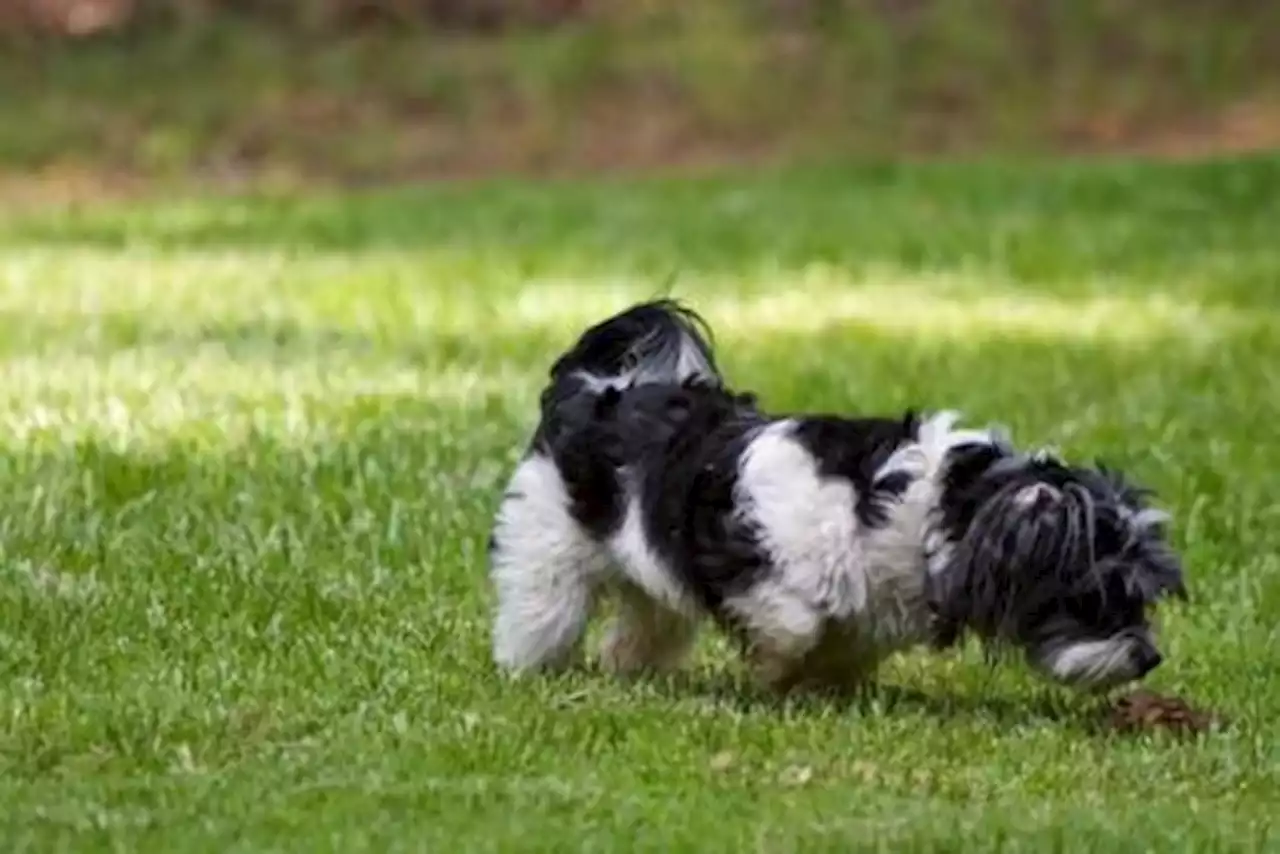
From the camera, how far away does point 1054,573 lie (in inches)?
277

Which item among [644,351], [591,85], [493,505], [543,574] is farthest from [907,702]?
[591,85]

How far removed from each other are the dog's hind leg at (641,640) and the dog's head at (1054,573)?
897mm

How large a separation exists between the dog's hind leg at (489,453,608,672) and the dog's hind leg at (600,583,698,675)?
13 centimetres

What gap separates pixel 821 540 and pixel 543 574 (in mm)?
837

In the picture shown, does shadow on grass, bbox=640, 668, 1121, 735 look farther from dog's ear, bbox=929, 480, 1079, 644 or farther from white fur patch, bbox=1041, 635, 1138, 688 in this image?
dog's ear, bbox=929, 480, 1079, 644

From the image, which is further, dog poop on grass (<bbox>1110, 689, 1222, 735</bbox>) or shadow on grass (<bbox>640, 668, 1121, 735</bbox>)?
shadow on grass (<bbox>640, 668, 1121, 735</bbox>)

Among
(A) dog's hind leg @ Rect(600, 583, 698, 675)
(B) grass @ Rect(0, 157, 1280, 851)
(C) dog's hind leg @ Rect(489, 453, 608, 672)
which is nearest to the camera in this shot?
(B) grass @ Rect(0, 157, 1280, 851)

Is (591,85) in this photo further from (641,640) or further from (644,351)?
(641,640)

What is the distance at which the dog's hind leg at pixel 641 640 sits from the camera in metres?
7.82

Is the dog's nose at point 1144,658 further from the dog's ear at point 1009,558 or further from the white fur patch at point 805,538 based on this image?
the white fur patch at point 805,538

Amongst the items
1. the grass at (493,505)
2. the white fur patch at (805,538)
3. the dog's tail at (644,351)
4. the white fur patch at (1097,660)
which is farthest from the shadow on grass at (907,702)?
the dog's tail at (644,351)

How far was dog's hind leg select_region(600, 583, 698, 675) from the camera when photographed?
308 inches

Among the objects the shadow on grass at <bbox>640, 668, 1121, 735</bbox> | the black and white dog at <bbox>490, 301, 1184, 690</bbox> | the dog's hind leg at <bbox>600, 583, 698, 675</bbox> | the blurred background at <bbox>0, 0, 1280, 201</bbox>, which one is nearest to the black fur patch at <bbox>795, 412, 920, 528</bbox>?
the black and white dog at <bbox>490, 301, 1184, 690</bbox>

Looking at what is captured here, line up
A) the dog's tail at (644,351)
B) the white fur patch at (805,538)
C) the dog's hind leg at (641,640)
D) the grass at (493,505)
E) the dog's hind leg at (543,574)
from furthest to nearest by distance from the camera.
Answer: the dog's tail at (644,351) → the dog's hind leg at (641,640) → the dog's hind leg at (543,574) → the white fur patch at (805,538) → the grass at (493,505)
